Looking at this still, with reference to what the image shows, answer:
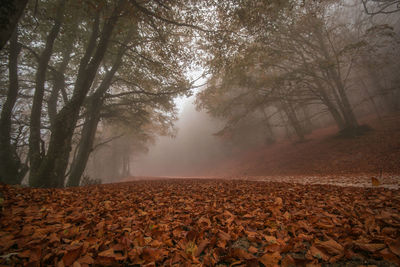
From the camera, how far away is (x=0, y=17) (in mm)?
2186

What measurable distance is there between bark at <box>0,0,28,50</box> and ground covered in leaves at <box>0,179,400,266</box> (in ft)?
7.45

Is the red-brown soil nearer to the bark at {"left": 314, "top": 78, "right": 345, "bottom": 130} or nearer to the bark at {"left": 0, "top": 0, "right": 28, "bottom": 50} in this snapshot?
the bark at {"left": 314, "top": 78, "right": 345, "bottom": 130}

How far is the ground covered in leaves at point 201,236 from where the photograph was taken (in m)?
1.18

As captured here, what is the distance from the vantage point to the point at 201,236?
1.57m

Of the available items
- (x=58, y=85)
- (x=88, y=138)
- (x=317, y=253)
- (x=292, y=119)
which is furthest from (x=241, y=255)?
(x=292, y=119)

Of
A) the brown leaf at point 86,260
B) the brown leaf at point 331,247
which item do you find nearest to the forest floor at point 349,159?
the brown leaf at point 331,247

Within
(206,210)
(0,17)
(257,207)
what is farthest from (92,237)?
(0,17)

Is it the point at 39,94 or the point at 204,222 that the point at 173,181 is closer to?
the point at 204,222

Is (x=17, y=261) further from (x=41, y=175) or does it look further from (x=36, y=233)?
(x=41, y=175)

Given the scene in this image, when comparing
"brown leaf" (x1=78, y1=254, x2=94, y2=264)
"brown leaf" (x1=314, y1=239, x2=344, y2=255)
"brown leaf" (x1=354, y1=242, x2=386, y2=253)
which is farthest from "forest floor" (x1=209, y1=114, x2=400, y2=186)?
"brown leaf" (x1=78, y1=254, x2=94, y2=264)

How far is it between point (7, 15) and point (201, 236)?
3761 mm

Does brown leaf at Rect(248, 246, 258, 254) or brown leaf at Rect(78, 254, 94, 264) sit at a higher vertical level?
brown leaf at Rect(78, 254, 94, 264)

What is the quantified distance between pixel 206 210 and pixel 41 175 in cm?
486

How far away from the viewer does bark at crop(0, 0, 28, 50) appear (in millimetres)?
2211
